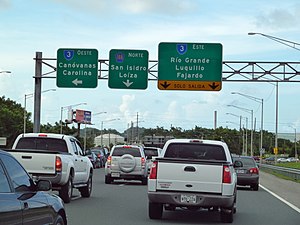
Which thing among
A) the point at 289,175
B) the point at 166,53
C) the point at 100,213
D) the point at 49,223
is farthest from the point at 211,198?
the point at 289,175

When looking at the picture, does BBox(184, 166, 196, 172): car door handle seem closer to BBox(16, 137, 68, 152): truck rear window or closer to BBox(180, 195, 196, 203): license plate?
BBox(180, 195, 196, 203): license plate

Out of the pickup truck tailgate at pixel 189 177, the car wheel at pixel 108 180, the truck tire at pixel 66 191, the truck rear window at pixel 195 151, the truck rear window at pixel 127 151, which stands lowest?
the car wheel at pixel 108 180

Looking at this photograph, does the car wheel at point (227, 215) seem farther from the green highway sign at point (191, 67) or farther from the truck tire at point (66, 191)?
the green highway sign at point (191, 67)

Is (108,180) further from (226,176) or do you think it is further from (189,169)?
(226,176)

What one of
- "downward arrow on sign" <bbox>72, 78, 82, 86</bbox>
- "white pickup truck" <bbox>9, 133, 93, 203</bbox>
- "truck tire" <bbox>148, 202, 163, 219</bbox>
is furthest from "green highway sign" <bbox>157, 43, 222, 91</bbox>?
"truck tire" <bbox>148, 202, 163, 219</bbox>

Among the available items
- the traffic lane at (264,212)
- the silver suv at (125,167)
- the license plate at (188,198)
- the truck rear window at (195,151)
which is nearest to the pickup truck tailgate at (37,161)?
the truck rear window at (195,151)

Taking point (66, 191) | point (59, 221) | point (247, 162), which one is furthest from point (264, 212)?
point (247, 162)

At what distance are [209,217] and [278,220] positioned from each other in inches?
68.1

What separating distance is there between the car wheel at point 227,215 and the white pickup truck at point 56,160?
4.94 meters

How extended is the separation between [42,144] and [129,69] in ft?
54.0

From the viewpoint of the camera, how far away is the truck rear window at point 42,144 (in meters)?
19.3

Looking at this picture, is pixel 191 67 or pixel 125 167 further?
pixel 191 67

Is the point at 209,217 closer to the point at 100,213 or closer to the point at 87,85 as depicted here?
Answer: the point at 100,213

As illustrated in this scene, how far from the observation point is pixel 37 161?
17.6 metres
